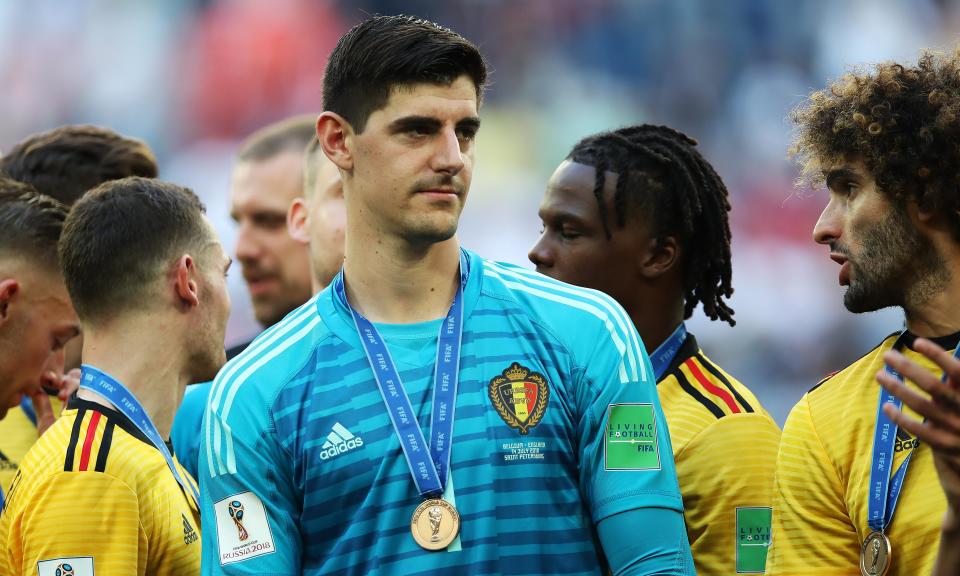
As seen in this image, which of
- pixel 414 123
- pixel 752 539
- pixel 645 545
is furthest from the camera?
pixel 752 539

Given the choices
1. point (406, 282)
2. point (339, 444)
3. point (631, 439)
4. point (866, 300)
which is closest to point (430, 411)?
point (339, 444)

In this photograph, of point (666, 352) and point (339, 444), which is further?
point (666, 352)

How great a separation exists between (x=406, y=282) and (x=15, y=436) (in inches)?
91.2

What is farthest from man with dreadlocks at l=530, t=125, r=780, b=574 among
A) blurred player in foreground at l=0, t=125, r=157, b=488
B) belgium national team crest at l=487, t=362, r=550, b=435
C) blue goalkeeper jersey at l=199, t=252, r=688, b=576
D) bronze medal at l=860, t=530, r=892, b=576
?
blurred player in foreground at l=0, t=125, r=157, b=488

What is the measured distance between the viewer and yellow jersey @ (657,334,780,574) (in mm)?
3812

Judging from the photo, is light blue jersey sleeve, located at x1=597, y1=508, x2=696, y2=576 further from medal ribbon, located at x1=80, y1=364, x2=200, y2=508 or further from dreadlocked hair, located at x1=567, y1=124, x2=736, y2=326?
dreadlocked hair, located at x1=567, y1=124, x2=736, y2=326

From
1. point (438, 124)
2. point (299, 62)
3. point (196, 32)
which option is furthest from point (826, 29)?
point (438, 124)

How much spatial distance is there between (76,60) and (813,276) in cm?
773

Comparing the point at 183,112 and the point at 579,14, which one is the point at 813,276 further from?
the point at 183,112

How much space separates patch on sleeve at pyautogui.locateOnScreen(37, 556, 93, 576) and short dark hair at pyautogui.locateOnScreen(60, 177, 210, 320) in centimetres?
87

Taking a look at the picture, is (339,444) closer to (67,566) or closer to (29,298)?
(67,566)

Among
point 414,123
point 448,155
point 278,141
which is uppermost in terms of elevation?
point 278,141

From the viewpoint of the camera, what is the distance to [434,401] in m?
3.16

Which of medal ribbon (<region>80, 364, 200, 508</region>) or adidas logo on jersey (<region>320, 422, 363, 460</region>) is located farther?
medal ribbon (<region>80, 364, 200, 508</region>)
